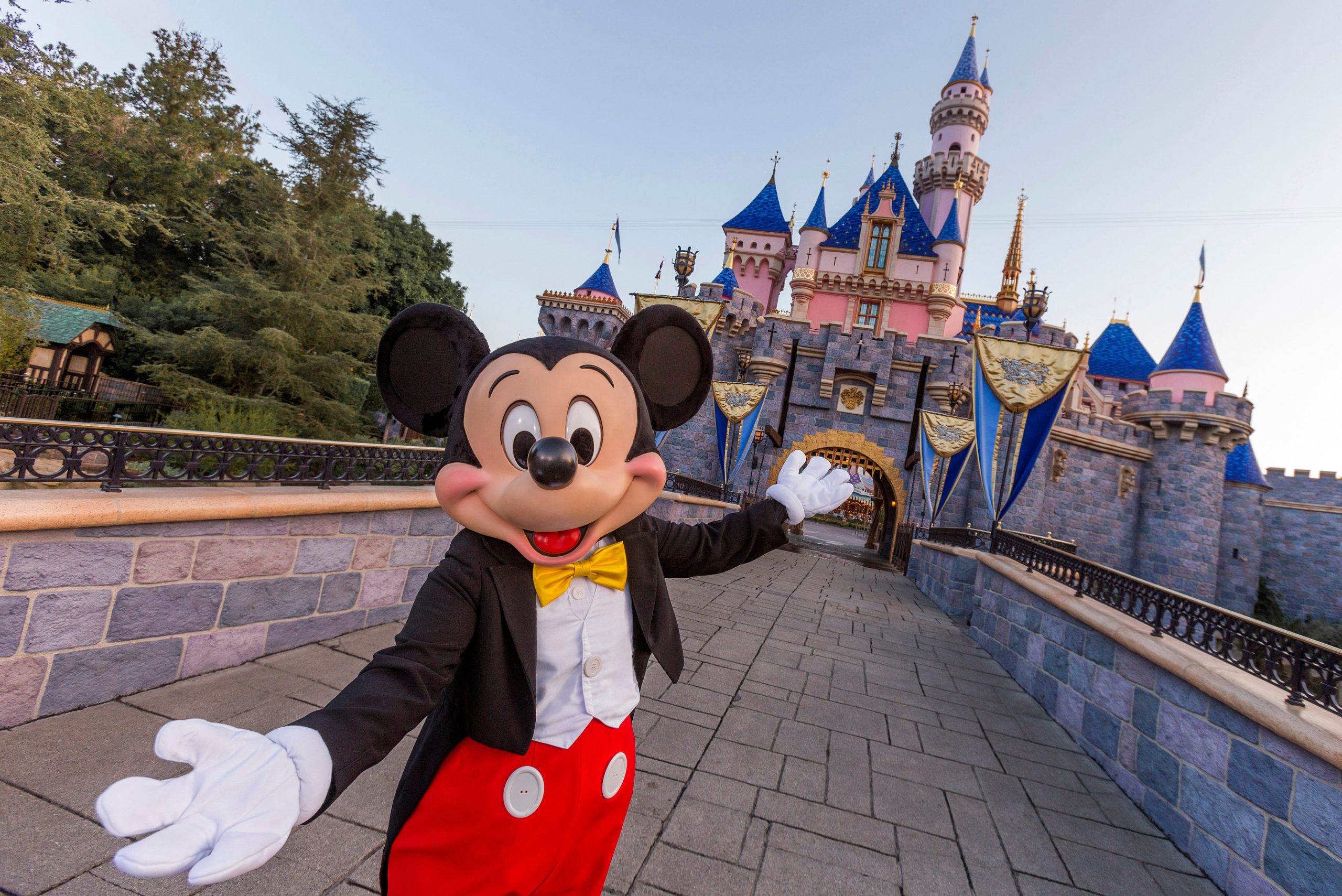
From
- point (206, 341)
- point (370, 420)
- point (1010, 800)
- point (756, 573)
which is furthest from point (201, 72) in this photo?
point (1010, 800)

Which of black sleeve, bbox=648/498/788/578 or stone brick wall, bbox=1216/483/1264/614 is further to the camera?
stone brick wall, bbox=1216/483/1264/614

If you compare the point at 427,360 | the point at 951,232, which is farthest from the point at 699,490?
the point at 951,232

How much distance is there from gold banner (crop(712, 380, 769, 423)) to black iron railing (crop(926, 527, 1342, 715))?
28.1 feet

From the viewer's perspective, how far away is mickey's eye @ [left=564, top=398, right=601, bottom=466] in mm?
1572

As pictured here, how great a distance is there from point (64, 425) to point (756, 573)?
29.3ft

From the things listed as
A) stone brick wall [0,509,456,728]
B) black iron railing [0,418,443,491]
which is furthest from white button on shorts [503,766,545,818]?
stone brick wall [0,509,456,728]

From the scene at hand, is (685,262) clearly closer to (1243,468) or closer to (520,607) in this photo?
(520,607)

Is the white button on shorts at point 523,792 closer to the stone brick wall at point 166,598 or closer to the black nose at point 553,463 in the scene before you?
the black nose at point 553,463

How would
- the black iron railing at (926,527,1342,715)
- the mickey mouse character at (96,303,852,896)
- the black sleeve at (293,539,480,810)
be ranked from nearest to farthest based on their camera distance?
the black sleeve at (293,539,480,810), the mickey mouse character at (96,303,852,896), the black iron railing at (926,527,1342,715)

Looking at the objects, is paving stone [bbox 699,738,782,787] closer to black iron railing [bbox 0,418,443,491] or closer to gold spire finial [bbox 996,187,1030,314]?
black iron railing [bbox 0,418,443,491]

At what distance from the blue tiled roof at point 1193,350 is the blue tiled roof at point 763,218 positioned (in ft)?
49.1

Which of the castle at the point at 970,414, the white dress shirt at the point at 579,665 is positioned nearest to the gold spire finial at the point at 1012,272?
the castle at the point at 970,414

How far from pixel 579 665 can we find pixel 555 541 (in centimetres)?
34

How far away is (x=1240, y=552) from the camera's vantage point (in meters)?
19.4
